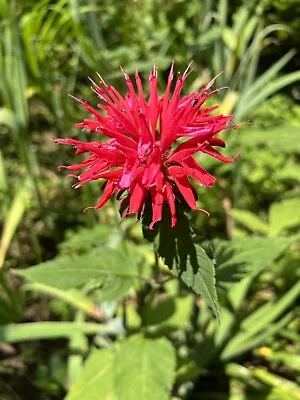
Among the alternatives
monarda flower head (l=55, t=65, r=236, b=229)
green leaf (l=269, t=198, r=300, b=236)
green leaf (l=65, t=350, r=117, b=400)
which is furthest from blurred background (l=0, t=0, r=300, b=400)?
monarda flower head (l=55, t=65, r=236, b=229)

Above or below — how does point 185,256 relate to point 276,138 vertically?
above

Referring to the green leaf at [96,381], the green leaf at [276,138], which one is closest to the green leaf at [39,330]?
the green leaf at [96,381]

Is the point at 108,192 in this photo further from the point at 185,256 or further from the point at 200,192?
the point at 200,192

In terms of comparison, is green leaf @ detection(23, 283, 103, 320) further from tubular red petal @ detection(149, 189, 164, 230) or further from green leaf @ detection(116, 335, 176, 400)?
tubular red petal @ detection(149, 189, 164, 230)

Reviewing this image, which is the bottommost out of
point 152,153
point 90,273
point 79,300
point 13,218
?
point 79,300

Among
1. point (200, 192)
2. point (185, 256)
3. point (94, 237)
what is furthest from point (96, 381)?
point (200, 192)

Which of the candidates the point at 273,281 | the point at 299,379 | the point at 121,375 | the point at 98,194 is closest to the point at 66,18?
the point at 98,194

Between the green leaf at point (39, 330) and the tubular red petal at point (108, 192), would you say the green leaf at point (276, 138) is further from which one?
the tubular red petal at point (108, 192)
